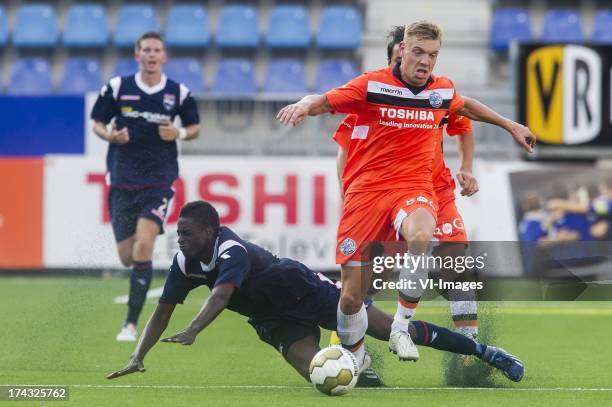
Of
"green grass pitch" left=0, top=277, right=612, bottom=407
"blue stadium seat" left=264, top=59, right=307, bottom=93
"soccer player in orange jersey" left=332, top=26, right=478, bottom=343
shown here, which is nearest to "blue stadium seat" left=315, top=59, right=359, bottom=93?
"blue stadium seat" left=264, top=59, right=307, bottom=93

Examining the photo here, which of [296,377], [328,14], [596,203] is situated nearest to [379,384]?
[296,377]

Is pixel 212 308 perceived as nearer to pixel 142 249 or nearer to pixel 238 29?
pixel 142 249

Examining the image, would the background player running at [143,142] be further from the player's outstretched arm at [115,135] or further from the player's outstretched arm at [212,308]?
the player's outstretched arm at [212,308]

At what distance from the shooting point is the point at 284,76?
2178 centimetres

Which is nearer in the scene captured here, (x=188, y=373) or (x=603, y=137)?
(x=188, y=373)

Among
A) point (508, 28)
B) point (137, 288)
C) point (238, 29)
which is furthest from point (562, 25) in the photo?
point (137, 288)

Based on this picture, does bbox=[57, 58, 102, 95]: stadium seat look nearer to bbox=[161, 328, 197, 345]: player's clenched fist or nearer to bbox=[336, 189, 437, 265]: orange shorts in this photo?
bbox=[336, 189, 437, 265]: orange shorts

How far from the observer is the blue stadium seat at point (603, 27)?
21.8 meters

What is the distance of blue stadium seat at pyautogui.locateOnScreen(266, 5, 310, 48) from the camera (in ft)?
72.6

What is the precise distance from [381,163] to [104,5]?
54.7 feet

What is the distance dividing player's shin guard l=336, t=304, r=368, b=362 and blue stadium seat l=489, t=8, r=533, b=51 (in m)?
15.4

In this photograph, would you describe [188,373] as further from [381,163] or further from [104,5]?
[104,5]

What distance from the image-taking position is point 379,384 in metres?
6.97

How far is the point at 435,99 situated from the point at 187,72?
1505 centimetres
